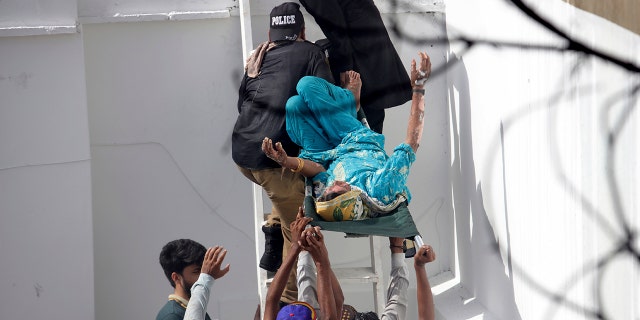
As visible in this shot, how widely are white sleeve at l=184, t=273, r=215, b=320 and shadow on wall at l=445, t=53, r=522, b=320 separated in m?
1.37

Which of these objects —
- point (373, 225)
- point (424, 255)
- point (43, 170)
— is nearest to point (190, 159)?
point (43, 170)

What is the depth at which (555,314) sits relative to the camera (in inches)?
183

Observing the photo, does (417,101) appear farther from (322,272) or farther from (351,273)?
(322,272)

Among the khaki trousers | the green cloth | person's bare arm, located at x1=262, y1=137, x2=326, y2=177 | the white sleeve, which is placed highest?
person's bare arm, located at x1=262, y1=137, x2=326, y2=177

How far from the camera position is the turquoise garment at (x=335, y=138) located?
17.5 feet

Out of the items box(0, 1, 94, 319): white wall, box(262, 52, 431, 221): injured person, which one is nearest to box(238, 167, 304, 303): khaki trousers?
box(262, 52, 431, 221): injured person

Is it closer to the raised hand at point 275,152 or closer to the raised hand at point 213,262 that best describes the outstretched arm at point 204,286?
the raised hand at point 213,262

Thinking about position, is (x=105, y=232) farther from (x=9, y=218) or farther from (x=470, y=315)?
(x=470, y=315)

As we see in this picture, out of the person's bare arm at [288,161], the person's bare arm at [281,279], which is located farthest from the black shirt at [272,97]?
the person's bare arm at [281,279]

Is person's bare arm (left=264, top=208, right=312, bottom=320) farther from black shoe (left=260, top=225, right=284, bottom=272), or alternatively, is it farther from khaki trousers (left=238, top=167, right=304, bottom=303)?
black shoe (left=260, top=225, right=284, bottom=272)

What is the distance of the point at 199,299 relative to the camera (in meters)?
4.66

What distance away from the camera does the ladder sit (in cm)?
572

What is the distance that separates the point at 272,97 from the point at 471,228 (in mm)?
1199

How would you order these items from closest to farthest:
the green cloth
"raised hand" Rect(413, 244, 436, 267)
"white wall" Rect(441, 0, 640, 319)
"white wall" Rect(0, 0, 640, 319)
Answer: "white wall" Rect(441, 0, 640, 319) < "raised hand" Rect(413, 244, 436, 267) < "white wall" Rect(0, 0, 640, 319) < the green cloth
